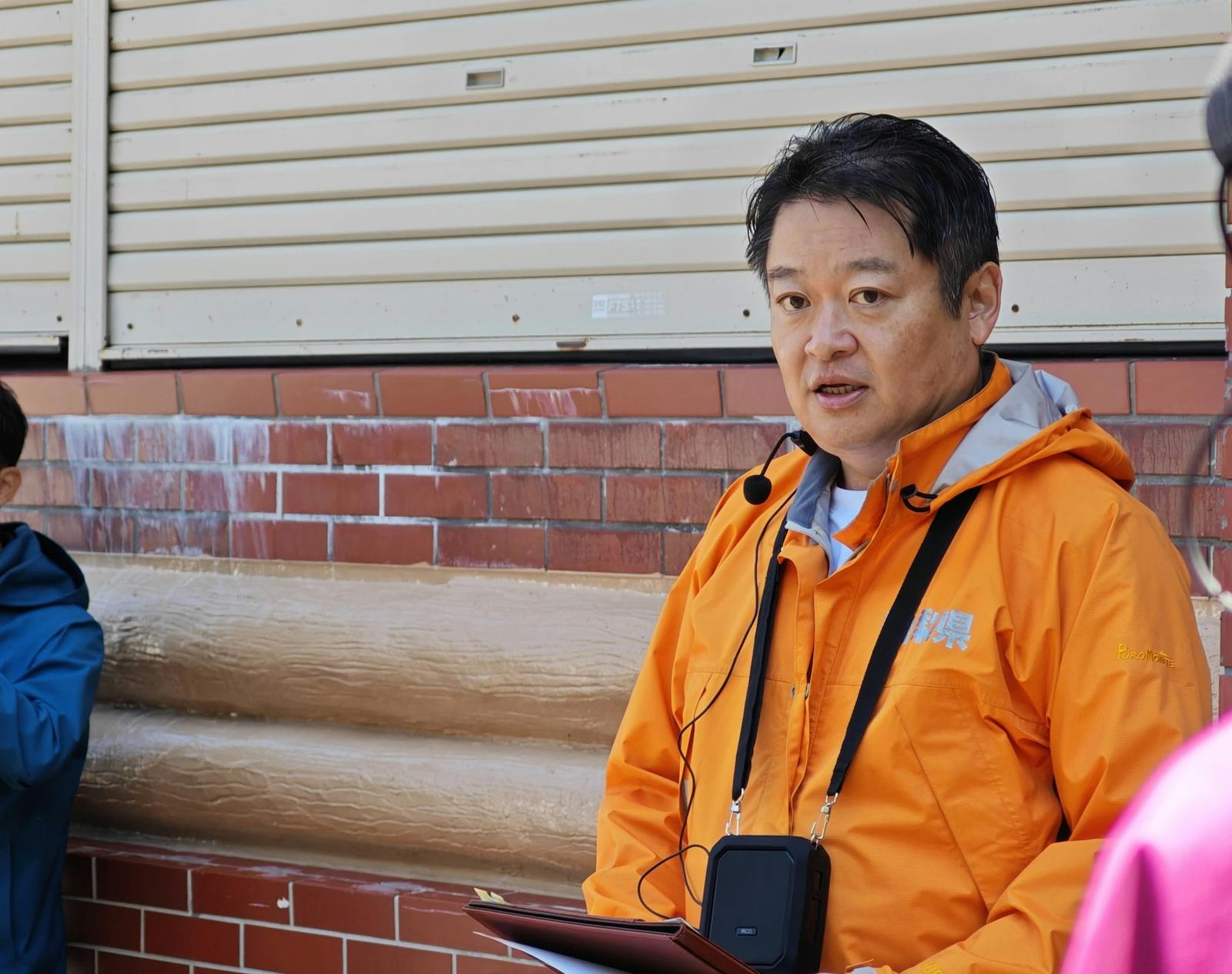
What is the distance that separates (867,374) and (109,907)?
8.63ft

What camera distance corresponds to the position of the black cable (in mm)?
2182

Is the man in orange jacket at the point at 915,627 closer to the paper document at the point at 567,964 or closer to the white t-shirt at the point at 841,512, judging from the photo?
the white t-shirt at the point at 841,512

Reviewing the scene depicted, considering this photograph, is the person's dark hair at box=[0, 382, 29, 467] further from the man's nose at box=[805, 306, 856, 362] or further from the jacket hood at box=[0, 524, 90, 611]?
the man's nose at box=[805, 306, 856, 362]

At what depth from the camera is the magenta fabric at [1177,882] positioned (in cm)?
74

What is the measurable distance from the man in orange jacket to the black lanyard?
2 centimetres

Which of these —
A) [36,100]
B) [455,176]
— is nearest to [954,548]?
[455,176]

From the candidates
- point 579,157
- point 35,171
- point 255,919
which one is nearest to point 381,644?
point 255,919

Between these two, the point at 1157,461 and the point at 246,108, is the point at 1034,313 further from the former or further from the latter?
the point at 246,108

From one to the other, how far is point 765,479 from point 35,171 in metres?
2.81

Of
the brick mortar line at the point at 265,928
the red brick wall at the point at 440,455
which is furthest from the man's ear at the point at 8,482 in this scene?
the brick mortar line at the point at 265,928

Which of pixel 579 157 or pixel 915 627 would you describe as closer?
pixel 915 627

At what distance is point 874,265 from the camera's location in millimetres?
2137

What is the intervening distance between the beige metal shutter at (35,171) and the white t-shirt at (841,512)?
2672 mm

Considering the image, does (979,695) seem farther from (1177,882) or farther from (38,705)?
(38,705)
